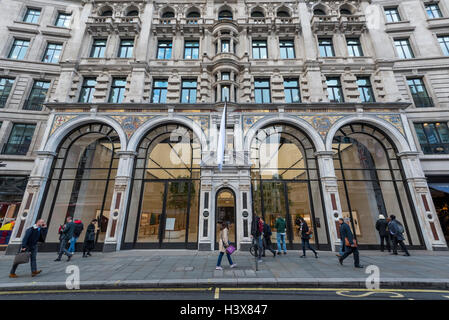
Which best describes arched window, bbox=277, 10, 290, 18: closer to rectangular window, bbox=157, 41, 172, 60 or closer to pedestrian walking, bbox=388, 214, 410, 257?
rectangular window, bbox=157, 41, 172, 60

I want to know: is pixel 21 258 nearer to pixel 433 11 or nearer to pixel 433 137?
pixel 433 137

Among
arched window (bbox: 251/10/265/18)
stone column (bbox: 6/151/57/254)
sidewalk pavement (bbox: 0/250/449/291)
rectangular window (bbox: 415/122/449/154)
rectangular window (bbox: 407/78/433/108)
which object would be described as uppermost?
arched window (bbox: 251/10/265/18)

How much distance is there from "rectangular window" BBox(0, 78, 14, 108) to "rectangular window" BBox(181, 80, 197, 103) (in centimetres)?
1448

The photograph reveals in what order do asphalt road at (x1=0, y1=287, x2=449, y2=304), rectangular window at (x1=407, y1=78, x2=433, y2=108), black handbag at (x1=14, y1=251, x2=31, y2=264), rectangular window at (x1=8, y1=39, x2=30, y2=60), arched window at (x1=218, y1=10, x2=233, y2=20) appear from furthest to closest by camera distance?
1. arched window at (x1=218, y1=10, x2=233, y2=20)
2. rectangular window at (x1=8, y1=39, x2=30, y2=60)
3. rectangular window at (x1=407, y1=78, x2=433, y2=108)
4. black handbag at (x1=14, y1=251, x2=31, y2=264)
5. asphalt road at (x1=0, y1=287, x2=449, y2=304)

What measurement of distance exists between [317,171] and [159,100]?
44.3ft

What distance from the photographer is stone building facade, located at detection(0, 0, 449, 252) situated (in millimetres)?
13086

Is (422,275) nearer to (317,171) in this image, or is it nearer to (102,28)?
(317,171)

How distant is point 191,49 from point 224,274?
18187mm

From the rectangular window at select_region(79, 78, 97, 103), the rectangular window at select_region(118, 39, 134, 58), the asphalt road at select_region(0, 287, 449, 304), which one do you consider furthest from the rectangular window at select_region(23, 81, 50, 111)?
the asphalt road at select_region(0, 287, 449, 304)

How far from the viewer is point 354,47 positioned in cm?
1770

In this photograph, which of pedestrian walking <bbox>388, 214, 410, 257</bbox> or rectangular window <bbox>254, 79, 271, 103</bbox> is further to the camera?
rectangular window <bbox>254, 79, 271, 103</bbox>

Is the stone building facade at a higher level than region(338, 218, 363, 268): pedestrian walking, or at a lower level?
higher

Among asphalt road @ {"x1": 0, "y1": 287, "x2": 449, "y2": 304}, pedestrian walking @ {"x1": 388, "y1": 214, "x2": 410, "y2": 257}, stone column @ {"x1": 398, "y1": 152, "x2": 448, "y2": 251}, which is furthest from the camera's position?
stone column @ {"x1": 398, "y1": 152, "x2": 448, "y2": 251}
